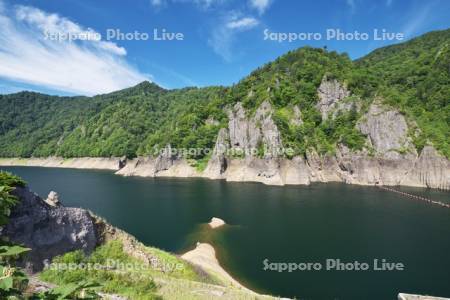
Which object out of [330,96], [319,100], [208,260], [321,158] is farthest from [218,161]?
[208,260]

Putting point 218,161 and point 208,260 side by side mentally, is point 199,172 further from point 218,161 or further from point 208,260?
point 208,260

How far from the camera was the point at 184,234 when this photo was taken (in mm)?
46250

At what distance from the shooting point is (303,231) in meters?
47.1

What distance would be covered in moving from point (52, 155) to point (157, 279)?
20667 cm

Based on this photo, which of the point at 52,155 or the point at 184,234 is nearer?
the point at 184,234

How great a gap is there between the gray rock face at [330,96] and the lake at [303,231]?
169ft

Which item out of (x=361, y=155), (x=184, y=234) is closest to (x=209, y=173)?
(x=361, y=155)

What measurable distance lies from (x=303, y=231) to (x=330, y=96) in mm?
97669

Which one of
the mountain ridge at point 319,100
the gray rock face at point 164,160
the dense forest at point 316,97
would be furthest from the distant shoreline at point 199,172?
the dense forest at point 316,97

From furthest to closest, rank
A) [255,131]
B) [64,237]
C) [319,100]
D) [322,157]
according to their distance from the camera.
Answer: [319,100] < [255,131] < [322,157] < [64,237]

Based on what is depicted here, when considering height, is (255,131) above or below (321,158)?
above

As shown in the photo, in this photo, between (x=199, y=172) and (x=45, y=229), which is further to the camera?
(x=199, y=172)

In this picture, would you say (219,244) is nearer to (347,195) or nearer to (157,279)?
(157,279)

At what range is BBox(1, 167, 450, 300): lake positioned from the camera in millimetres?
30734
